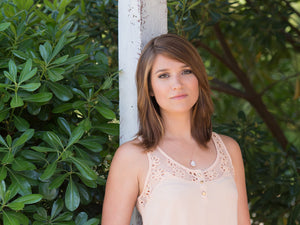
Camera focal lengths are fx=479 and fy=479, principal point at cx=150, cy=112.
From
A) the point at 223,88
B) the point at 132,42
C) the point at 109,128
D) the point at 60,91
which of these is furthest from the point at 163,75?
the point at 223,88

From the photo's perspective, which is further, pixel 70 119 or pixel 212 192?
pixel 70 119

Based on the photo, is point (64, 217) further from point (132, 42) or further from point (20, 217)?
point (132, 42)

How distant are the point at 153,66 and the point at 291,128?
→ 11.2ft

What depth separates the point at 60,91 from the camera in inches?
70.9

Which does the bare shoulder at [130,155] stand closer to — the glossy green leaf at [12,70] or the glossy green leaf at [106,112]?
the glossy green leaf at [106,112]

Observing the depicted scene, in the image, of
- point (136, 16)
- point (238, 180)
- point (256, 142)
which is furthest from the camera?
point (256, 142)

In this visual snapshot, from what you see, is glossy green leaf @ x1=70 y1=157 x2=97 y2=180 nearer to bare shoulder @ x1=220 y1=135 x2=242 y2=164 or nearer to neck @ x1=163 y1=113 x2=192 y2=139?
neck @ x1=163 y1=113 x2=192 y2=139

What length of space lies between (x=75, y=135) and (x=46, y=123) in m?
0.29

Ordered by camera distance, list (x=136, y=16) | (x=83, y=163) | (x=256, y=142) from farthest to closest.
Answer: (x=256, y=142) → (x=136, y=16) → (x=83, y=163)

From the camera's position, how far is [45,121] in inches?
76.5

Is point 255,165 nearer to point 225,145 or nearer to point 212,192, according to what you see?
point 225,145

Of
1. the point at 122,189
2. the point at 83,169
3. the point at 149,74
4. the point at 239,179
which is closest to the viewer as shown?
the point at 83,169

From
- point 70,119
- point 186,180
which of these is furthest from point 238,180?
point 70,119

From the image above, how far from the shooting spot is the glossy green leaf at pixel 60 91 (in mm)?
1790
